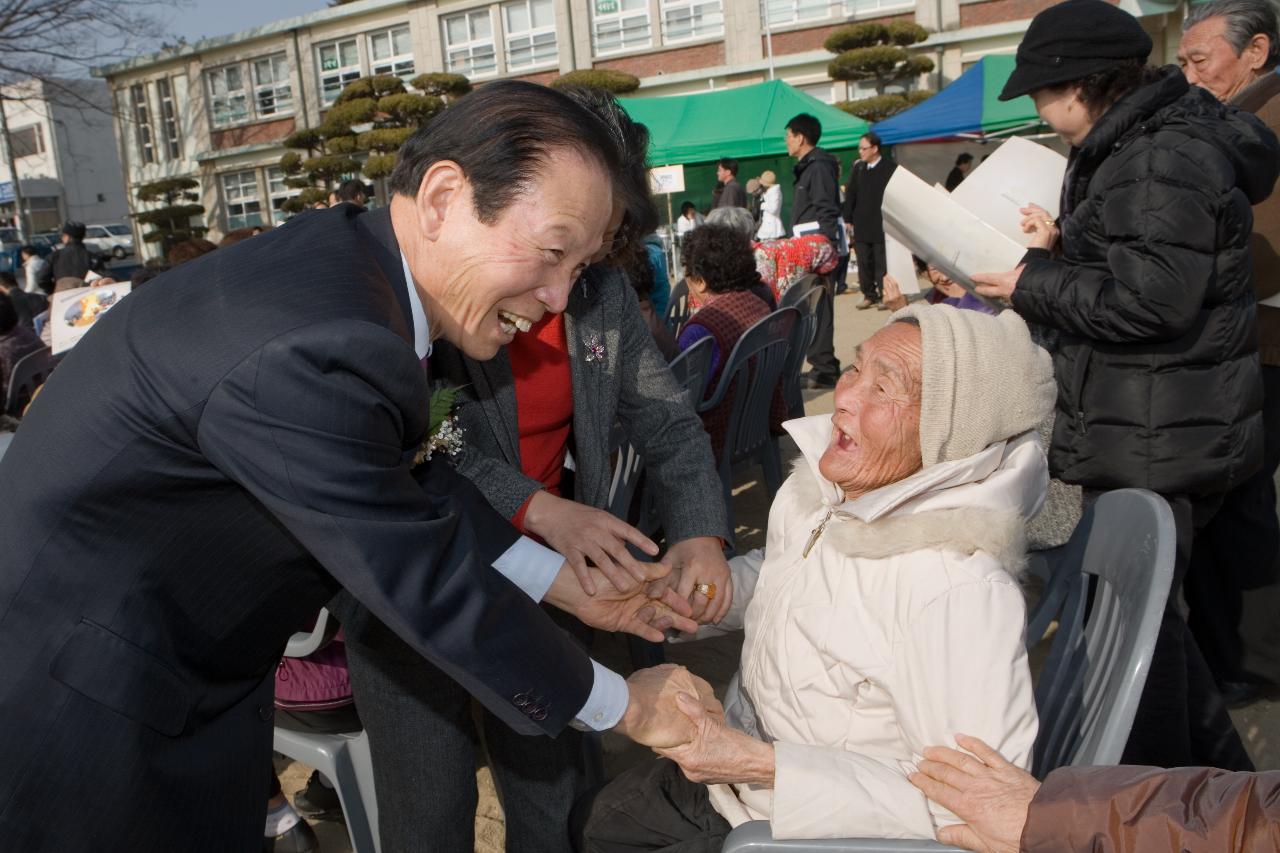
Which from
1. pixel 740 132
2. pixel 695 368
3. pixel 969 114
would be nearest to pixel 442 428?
pixel 695 368

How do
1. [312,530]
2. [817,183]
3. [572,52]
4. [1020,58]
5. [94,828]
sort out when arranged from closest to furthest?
[312,530], [94,828], [1020,58], [817,183], [572,52]

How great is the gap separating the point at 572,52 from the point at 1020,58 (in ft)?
96.4

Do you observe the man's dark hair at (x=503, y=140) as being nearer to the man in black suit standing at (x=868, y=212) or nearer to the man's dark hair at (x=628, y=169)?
the man's dark hair at (x=628, y=169)

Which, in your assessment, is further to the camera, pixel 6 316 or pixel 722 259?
pixel 6 316

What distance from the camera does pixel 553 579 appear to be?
1.92 m

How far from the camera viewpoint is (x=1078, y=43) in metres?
2.57

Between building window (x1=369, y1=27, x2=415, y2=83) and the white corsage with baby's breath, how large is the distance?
33798mm

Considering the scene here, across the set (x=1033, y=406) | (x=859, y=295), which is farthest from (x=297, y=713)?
(x=859, y=295)

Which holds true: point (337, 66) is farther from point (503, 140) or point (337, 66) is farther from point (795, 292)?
point (503, 140)

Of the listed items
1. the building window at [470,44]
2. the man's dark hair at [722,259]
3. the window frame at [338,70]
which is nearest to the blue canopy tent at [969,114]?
the man's dark hair at [722,259]

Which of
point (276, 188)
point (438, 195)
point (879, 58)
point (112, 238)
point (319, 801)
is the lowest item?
point (319, 801)

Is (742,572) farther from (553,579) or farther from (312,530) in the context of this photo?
(312,530)

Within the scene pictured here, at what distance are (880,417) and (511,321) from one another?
716 mm

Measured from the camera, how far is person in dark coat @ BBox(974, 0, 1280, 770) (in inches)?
95.3
